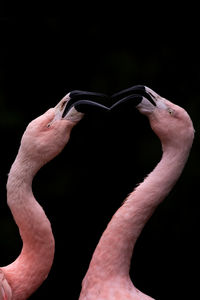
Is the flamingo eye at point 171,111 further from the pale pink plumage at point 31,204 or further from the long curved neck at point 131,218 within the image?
the pale pink plumage at point 31,204

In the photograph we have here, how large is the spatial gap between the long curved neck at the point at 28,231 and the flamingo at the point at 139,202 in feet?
0.72

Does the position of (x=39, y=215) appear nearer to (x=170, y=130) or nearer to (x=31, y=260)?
(x=31, y=260)

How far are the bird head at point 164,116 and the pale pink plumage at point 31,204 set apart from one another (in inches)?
12.3

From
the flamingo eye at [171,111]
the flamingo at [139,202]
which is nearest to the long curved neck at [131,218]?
the flamingo at [139,202]

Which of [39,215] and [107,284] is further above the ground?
[39,215]

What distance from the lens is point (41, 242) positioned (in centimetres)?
307

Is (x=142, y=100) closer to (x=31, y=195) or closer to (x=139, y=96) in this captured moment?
(x=139, y=96)

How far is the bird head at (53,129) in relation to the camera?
9.97 feet

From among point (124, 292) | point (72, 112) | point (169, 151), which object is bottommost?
point (124, 292)

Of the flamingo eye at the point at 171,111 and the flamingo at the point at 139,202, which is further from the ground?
the flamingo eye at the point at 171,111

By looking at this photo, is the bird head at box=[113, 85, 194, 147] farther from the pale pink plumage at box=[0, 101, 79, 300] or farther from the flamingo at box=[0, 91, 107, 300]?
the pale pink plumage at box=[0, 101, 79, 300]

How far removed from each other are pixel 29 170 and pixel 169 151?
0.59 meters

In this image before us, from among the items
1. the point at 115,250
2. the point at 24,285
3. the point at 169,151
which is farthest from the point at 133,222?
the point at 24,285

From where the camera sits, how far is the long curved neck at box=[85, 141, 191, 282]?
10.2 ft
